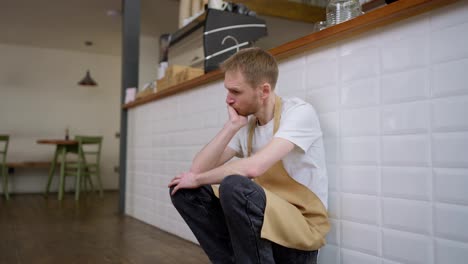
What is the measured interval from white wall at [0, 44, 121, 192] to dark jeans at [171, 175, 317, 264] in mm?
5664

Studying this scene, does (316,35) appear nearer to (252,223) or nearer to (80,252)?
(252,223)

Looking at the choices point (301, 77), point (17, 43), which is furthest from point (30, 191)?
point (301, 77)

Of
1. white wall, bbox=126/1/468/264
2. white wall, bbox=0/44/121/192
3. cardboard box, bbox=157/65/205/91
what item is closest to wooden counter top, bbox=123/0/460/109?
white wall, bbox=126/1/468/264

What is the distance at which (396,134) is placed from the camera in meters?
1.15

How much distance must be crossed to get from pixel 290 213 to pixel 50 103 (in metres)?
6.28

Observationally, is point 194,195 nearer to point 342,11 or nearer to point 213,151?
point 213,151

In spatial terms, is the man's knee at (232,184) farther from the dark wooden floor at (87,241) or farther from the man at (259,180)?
the dark wooden floor at (87,241)

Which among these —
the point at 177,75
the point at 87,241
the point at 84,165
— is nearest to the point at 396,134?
the point at 177,75

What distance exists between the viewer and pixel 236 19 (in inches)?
96.0

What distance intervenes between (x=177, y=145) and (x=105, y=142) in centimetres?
469

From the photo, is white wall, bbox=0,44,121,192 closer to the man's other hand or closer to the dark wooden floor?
the dark wooden floor

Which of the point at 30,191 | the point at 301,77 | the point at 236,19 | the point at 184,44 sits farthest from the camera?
Answer: the point at 30,191

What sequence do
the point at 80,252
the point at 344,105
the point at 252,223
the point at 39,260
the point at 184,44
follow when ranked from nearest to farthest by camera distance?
the point at 252,223 → the point at 344,105 → the point at 39,260 → the point at 80,252 → the point at 184,44

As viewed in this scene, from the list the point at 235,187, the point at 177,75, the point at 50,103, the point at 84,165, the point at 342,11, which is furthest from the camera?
the point at 50,103
